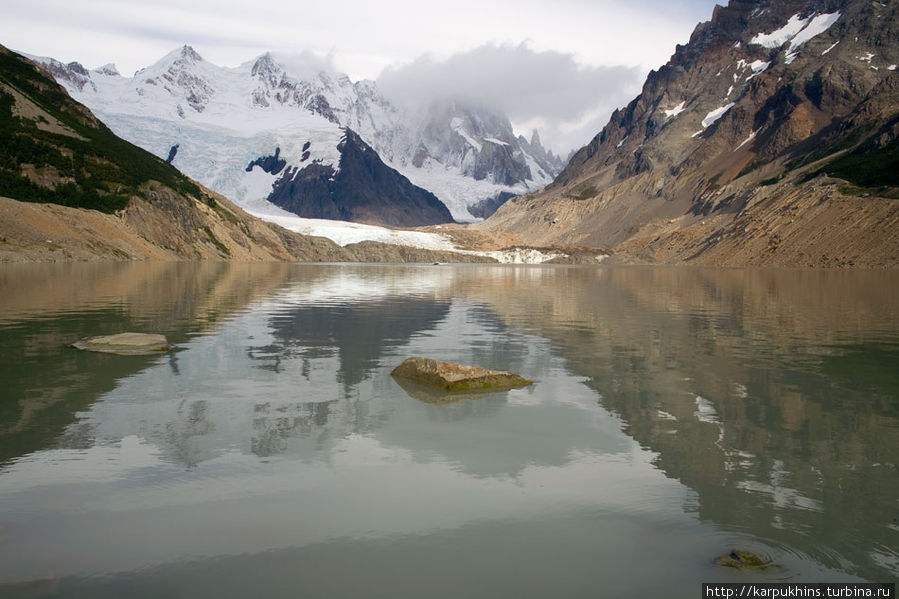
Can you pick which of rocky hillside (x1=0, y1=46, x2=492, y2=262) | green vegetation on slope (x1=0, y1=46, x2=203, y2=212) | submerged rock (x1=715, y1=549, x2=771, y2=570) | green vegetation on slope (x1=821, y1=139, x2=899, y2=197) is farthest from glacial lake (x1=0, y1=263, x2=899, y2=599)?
green vegetation on slope (x1=821, y1=139, x2=899, y2=197)

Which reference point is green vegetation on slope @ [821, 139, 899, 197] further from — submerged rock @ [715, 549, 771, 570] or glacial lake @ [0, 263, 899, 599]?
submerged rock @ [715, 549, 771, 570]

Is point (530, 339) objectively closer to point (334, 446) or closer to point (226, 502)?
point (334, 446)

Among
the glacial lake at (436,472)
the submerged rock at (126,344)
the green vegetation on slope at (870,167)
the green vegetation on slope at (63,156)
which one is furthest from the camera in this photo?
the green vegetation on slope at (870,167)

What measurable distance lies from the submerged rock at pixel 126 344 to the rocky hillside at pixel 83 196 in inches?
3277

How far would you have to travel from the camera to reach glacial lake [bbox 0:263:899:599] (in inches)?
321

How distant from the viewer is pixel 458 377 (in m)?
18.0

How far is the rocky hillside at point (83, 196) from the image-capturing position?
107m

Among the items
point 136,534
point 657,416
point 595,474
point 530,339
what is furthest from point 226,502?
point 530,339

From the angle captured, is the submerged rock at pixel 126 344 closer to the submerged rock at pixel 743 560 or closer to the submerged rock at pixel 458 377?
the submerged rock at pixel 458 377

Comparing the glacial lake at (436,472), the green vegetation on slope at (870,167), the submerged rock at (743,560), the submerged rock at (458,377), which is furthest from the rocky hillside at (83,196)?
the green vegetation on slope at (870,167)

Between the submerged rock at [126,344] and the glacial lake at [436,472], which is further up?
the submerged rock at [126,344]

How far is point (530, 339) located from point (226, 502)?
62.5 feet

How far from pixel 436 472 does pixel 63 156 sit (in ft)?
495

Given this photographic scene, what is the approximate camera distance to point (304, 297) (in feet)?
164
